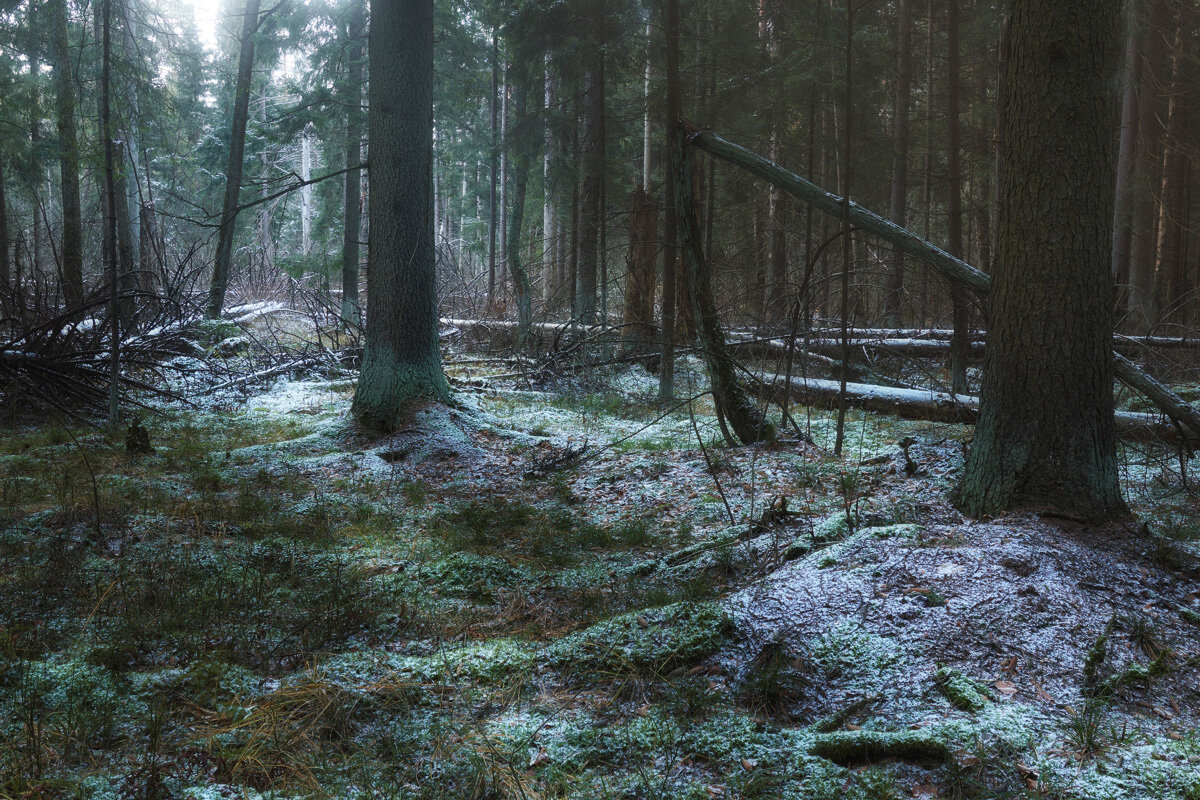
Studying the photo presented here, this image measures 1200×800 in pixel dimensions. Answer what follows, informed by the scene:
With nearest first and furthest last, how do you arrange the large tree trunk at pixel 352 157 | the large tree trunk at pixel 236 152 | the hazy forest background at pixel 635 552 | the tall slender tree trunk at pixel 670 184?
the hazy forest background at pixel 635 552
the tall slender tree trunk at pixel 670 184
the large tree trunk at pixel 236 152
the large tree trunk at pixel 352 157

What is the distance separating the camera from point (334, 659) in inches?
131

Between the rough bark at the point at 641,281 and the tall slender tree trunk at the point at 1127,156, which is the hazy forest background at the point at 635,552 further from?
the tall slender tree trunk at the point at 1127,156

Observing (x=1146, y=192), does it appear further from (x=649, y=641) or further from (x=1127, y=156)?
(x=649, y=641)

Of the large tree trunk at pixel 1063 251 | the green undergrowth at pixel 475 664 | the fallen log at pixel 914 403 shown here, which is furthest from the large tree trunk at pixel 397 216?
the large tree trunk at pixel 1063 251

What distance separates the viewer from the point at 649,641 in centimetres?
330

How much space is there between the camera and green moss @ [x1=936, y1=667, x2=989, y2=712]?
2703mm

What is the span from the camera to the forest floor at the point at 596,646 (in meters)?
2.48

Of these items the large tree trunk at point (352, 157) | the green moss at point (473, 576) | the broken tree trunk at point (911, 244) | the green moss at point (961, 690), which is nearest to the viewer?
the green moss at point (961, 690)

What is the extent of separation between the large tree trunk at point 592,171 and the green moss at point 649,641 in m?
9.35

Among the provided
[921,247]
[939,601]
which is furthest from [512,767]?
[921,247]

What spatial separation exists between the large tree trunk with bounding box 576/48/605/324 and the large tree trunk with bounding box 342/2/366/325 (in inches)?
207

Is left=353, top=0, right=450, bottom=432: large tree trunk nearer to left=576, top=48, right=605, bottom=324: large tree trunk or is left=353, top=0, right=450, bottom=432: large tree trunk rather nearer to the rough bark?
left=576, top=48, right=605, bottom=324: large tree trunk

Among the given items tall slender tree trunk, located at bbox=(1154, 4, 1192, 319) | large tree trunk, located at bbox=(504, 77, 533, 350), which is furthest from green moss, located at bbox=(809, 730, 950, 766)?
tall slender tree trunk, located at bbox=(1154, 4, 1192, 319)

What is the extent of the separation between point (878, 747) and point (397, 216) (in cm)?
676
